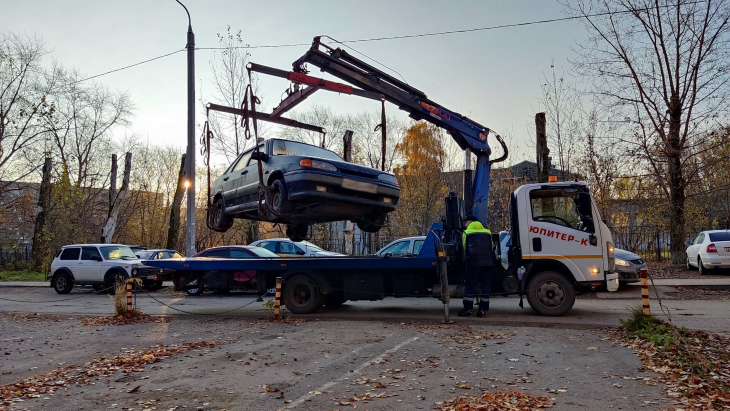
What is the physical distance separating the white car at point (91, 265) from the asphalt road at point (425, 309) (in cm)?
107

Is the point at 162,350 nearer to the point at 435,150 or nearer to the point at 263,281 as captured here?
the point at 263,281

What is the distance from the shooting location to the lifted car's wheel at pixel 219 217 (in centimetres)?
1078

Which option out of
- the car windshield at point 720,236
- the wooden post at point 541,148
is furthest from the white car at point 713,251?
the wooden post at point 541,148

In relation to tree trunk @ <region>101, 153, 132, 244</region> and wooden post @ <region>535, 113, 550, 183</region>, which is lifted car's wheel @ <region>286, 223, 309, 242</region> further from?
tree trunk @ <region>101, 153, 132, 244</region>

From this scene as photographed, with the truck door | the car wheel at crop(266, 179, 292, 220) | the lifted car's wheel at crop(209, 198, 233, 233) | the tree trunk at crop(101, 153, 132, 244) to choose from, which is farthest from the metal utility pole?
the tree trunk at crop(101, 153, 132, 244)

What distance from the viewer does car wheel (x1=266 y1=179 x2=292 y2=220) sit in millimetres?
8570

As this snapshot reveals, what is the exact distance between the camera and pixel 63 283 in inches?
723

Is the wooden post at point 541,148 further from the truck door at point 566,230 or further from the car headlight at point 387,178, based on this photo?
the car headlight at point 387,178

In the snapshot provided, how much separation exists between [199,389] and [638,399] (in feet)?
13.7

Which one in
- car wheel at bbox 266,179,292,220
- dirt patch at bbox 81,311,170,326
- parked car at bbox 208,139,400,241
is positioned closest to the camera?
parked car at bbox 208,139,400,241

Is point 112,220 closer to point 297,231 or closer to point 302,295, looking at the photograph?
point 302,295

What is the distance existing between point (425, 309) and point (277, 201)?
4.59 metres

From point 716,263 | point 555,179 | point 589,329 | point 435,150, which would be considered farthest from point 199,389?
point 435,150

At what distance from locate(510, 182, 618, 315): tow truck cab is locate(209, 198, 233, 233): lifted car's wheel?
576cm
